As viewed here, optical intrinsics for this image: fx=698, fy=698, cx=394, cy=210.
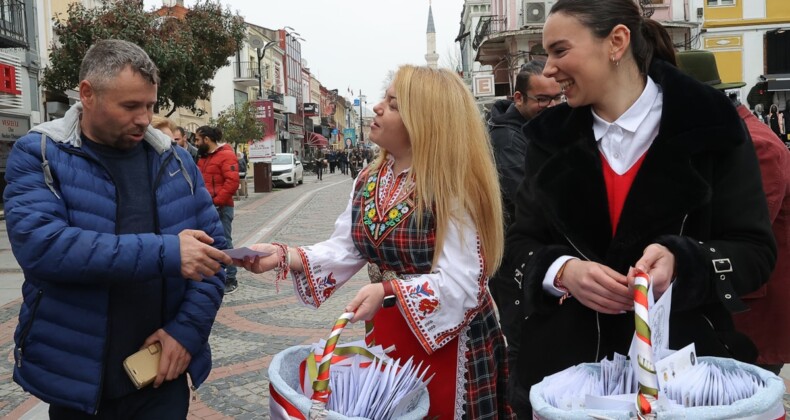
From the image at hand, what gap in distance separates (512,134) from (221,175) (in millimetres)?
4961

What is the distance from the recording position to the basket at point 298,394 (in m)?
1.65

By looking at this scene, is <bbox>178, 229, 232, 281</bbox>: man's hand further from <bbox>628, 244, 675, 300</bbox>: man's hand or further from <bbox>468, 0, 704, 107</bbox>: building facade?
<bbox>468, 0, 704, 107</bbox>: building facade

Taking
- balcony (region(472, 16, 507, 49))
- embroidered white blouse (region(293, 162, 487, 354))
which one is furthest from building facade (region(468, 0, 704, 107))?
embroidered white blouse (region(293, 162, 487, 354))

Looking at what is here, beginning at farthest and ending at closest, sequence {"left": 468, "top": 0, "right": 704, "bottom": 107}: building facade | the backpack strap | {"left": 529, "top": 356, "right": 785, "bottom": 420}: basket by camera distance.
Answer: {"left": 468, "top": 0, "right": 704, "bottom": 107}: building facade < the backpack strap < {"left": 529, "top": 356, "right": 785, "bottom": 420}: basket

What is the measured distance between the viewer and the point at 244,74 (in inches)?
1998

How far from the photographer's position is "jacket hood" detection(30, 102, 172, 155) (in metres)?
2.23

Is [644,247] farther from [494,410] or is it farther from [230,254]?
[230,254]

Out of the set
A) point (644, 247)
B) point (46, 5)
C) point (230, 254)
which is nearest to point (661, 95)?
point (644, 247)

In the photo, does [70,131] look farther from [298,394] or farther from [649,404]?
[649,404]

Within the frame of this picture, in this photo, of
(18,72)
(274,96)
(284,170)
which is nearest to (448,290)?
(18,72)

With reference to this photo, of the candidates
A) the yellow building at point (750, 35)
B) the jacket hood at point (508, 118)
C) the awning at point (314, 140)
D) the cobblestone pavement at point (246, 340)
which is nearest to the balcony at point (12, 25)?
the cobblestone pavement at point (246, 340)

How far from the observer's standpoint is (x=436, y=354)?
2.36 m

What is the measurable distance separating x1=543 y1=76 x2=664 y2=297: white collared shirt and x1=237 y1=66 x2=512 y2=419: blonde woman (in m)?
0.40

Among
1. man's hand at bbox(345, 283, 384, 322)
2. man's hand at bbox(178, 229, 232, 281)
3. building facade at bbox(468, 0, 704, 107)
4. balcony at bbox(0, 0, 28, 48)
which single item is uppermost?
building facade at bbox(468, 0, 704, 107)
